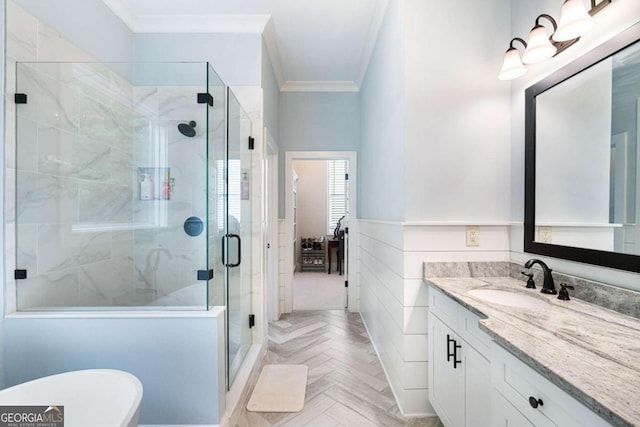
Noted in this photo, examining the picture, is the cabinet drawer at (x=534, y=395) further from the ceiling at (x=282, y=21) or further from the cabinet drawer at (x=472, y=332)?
the ceiling at (x=282, y=21)

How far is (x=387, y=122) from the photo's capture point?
88.4 inches

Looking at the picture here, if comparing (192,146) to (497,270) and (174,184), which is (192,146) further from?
(497,270)

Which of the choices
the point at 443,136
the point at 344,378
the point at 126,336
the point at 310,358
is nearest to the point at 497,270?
the point at 443,136

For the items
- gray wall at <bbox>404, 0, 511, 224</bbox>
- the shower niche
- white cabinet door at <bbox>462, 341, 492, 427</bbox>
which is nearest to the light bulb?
gray wall at <bbox>404, 0, 511, 224</bbox>

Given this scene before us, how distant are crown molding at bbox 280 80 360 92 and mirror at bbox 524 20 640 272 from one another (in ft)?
7.53

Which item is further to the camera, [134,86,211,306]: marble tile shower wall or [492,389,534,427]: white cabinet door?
[134,86,211,306]: marble tile shower wall

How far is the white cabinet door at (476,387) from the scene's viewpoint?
1.19 metres

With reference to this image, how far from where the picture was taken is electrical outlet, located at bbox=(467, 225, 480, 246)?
72.1 inches

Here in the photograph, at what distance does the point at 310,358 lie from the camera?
2.62 metres

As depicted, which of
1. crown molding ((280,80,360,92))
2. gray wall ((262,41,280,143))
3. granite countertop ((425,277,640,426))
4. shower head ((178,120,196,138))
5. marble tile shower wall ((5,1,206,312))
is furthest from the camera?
crown molding ((280,80,360,92))

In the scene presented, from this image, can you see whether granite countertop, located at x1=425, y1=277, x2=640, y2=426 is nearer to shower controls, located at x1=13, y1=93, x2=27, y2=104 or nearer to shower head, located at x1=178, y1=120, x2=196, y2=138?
shower head, located at x1=178, y1=120, x2=196, y2=138

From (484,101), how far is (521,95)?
195 millimetres

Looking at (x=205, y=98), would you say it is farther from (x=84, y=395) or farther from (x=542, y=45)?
(x=542, y=45)

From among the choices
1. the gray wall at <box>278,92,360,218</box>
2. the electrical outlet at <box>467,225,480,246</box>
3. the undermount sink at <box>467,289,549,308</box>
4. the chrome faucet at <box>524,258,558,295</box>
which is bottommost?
the undermount sink at <box>467,289,549,308</box>
